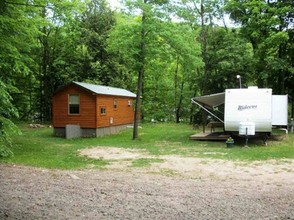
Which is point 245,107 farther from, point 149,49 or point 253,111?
→ point 149,49

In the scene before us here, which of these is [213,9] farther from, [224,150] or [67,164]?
[67,164]

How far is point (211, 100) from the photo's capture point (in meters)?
20.0

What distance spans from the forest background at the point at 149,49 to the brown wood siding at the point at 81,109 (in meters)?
2.67

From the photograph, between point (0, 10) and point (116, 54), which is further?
point (116, 54)

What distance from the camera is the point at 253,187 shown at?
7.73 metres

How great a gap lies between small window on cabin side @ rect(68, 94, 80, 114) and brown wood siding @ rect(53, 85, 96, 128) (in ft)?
0.63

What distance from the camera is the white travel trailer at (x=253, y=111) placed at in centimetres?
1617

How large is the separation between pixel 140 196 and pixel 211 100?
14.2m

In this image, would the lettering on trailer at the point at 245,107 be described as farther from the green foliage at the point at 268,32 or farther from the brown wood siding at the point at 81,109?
the brown wood siding at the point at 81,109

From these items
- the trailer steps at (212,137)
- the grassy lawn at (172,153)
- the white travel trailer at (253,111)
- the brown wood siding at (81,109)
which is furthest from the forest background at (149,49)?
the trailer steps at (212,137)

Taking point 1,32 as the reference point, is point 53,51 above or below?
above

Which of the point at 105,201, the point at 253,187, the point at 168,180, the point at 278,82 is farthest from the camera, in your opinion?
the point at 278,82

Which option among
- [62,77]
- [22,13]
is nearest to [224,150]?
[22,13]

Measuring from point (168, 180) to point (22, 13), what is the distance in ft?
24.0
